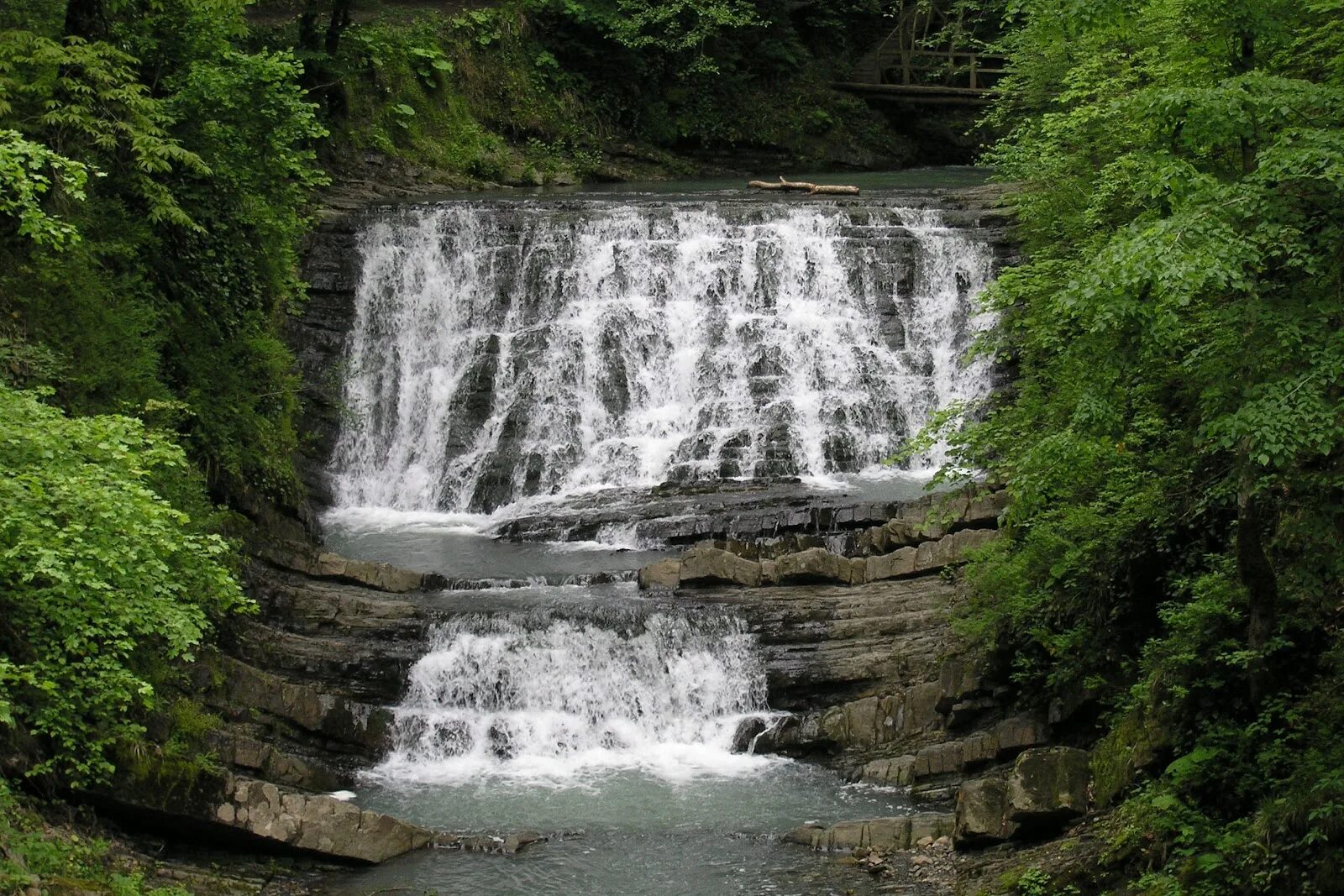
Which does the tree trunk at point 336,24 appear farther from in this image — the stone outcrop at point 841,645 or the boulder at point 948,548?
the boulder at point 948,548

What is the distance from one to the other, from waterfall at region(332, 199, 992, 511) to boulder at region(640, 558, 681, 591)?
4843 millimetres

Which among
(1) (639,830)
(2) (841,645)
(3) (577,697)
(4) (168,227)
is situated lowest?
(1) (639,830)

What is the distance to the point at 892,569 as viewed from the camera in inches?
621

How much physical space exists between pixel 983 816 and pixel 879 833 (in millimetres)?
1107

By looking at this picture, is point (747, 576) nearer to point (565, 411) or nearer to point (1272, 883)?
point (565, 411)

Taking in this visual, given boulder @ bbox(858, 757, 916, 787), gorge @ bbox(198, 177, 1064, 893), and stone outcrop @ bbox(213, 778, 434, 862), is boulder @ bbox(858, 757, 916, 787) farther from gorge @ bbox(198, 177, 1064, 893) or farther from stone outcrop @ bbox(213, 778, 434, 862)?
stone outcrop @ bbox(213, 778, 434, 862)

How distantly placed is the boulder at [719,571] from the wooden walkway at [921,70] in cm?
2517

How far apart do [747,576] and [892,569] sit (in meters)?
1.71

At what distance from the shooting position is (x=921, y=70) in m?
40.3

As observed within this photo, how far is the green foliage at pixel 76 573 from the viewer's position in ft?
29.2

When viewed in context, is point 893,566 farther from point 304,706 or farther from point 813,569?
point 304,706

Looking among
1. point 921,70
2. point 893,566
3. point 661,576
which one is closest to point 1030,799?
point 893,566

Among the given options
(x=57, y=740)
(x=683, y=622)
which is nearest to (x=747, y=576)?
(x=683, y=622)

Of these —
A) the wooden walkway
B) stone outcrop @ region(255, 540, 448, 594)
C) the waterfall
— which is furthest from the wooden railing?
stone outcrop @ region(255, 540, 448, 594)
